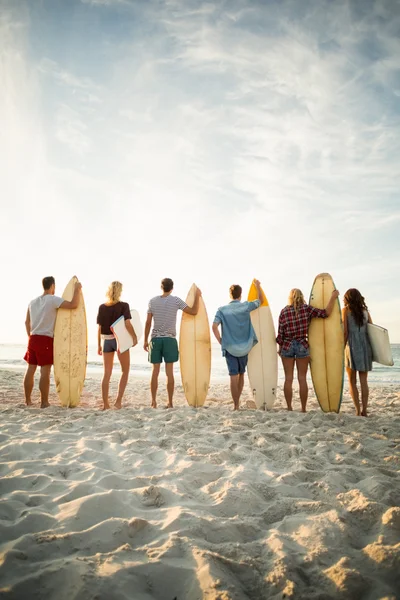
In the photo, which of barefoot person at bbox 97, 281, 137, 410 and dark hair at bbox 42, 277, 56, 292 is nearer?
barefoot person at bbox 97, 281, 137, 410

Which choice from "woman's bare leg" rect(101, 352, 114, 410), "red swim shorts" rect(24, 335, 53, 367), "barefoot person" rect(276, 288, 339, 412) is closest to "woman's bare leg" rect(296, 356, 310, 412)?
"barefoot person" rect(276, 288, 339, 412)

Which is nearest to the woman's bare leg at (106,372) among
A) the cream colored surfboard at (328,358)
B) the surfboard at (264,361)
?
the surfboard at (264,361)

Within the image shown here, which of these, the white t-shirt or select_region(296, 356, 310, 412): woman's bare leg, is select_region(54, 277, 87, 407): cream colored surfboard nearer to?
the white t-shirt

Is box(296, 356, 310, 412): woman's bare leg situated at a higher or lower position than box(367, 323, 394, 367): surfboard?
lower

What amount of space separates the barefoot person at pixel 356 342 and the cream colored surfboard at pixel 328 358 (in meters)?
0.24

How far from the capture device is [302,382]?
15.1 ft

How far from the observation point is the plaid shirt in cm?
462

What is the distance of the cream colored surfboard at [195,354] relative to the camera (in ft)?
17.3

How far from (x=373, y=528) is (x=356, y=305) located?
11.4ft

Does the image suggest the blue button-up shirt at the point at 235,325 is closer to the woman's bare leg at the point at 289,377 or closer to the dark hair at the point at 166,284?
the woman's bare leg at the point at 289,377

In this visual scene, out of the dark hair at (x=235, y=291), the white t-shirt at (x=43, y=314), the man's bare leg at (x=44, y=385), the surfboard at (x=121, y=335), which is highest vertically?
the dark hair at (x=235, y=291)

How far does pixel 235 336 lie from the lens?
186 inches

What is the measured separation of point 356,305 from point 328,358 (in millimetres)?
909

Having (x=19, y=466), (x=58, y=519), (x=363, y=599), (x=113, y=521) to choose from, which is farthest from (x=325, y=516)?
(x=19, y=466)
